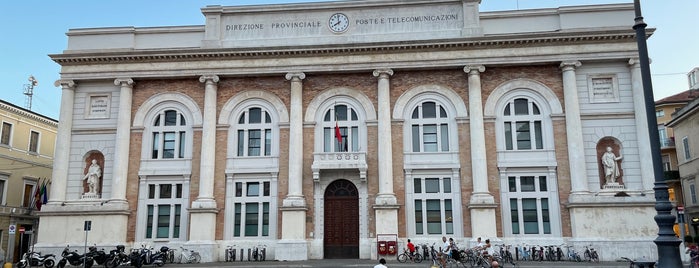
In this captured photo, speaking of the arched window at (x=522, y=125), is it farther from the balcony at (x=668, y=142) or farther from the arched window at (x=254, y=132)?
the balcony at (x=668, y=142)

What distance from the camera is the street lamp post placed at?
1181 cm

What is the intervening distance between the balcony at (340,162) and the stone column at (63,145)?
1470 centimetres

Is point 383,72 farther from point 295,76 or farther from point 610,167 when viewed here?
point 610,167

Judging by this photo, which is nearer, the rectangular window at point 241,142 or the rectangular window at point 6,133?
the rectangular window at point 241,142

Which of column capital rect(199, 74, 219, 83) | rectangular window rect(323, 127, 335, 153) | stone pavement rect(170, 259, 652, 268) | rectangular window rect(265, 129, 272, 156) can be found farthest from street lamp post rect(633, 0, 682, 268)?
column capital rect(199, 74, 219, 83)

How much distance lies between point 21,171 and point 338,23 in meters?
26.9

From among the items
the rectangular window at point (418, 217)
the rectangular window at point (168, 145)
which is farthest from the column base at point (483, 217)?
the rectangular window at point (168, 145)

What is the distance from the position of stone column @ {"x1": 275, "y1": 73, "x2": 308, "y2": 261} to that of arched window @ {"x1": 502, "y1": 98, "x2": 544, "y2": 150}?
38.2ft

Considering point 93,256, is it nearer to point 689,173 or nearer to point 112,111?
point 112,111

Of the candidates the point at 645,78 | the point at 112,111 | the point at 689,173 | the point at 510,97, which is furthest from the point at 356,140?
the point at 689,173

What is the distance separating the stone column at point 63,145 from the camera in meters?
31.4

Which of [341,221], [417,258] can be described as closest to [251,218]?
[341,221]

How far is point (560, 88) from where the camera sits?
1208 inches

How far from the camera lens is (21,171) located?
133 feet
